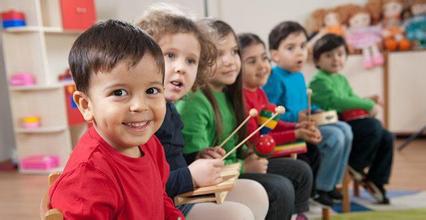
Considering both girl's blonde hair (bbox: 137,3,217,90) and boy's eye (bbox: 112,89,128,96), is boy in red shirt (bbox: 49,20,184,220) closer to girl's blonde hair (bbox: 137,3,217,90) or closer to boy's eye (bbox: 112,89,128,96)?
boy's eye (bbox: 112,89,128,96)

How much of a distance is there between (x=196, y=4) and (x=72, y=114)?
1281mm

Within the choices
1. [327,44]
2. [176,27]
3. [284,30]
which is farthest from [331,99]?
[176,27]

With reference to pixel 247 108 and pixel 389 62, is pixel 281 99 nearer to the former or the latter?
pixel 247 108

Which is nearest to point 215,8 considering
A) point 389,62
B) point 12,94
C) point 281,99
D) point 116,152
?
point 389,62

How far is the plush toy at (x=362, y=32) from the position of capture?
3.07 metres

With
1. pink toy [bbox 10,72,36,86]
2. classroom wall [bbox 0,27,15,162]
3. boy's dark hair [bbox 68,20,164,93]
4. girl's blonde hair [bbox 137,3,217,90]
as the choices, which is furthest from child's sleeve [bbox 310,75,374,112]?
classroom wall [bbox 0,27,15,162]

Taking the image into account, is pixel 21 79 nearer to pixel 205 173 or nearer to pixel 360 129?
pixel 360 129

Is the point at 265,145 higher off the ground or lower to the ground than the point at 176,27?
lower

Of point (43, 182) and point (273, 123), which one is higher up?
point (273, 123)

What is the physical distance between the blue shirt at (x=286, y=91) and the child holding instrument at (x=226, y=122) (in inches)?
13.3

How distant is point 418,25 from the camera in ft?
9.90

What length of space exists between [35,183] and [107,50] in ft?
7.19

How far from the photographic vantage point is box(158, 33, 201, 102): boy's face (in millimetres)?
978

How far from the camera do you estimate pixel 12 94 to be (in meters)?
2.85
